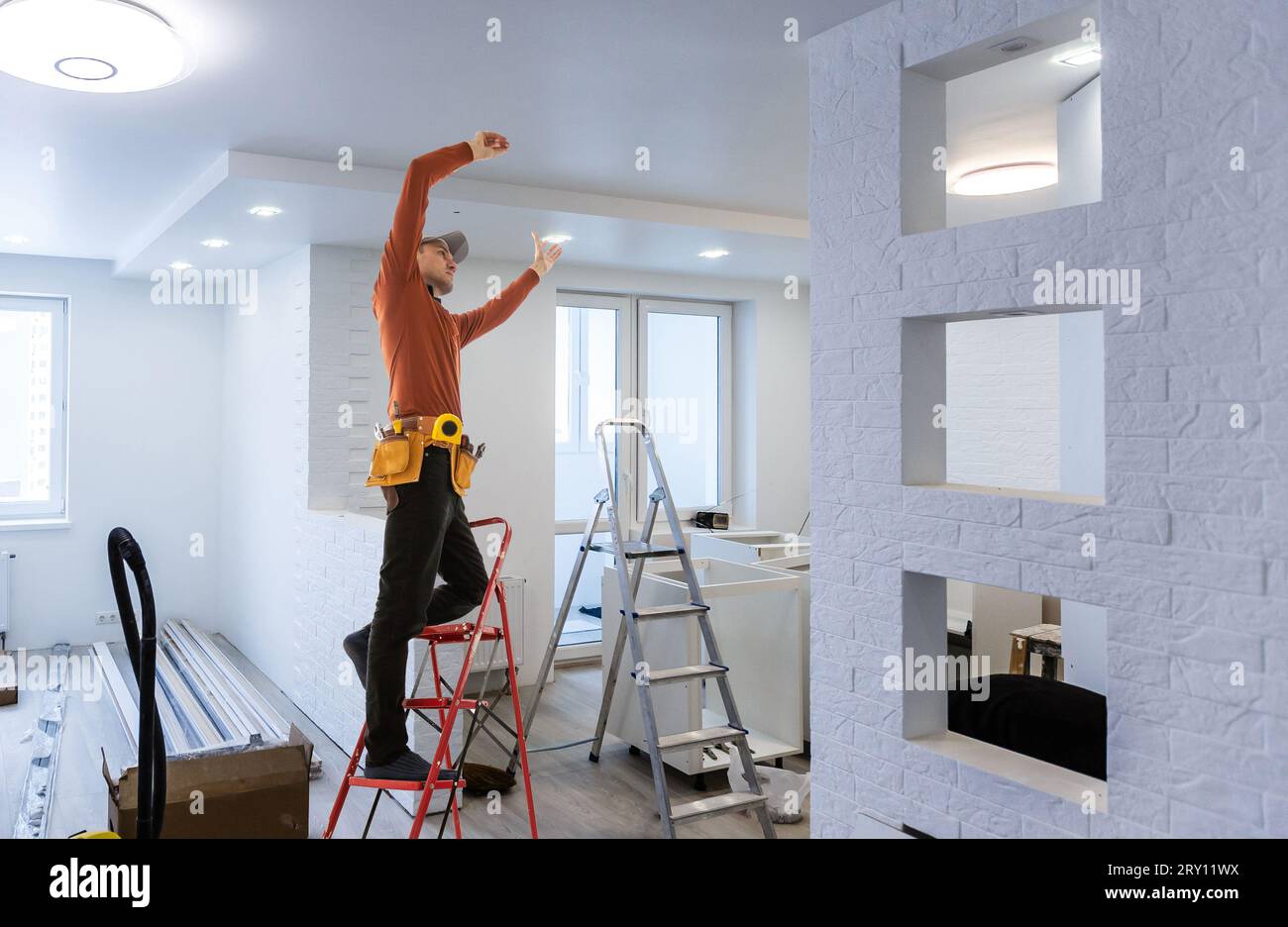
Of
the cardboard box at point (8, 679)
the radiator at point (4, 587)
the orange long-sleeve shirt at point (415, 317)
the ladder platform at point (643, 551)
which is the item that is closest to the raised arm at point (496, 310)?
the orange long-sleeve shirt at point (415, 317)

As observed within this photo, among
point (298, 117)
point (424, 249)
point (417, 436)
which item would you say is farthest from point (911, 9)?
point (298, 117)

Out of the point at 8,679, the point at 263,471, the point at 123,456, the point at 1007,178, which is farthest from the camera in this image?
the point at 123,456

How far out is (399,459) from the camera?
2.57 metres

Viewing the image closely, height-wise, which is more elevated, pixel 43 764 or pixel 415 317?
pixel 415 317

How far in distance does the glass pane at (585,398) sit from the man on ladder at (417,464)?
3.03 m

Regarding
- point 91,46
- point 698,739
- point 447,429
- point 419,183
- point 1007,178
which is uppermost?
point 1007,178

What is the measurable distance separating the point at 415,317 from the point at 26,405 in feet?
15.6

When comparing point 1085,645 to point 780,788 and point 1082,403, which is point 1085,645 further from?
point 780,788

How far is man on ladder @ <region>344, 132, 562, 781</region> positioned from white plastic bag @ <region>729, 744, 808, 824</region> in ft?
4.57

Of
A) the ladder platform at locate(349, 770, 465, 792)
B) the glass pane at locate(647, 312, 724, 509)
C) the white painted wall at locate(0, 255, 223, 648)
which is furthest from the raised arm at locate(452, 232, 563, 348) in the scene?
the white painted wall at locate(0, 255, 223, 648)

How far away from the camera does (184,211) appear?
13.5 ft

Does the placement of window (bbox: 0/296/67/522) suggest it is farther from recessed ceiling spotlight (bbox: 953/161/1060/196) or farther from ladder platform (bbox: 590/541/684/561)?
recessed ceiling spotlight (bbox: 953/161/1060/196)

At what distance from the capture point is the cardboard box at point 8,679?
15.6ft

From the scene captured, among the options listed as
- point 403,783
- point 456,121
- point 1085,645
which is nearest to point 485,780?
point 403,783
